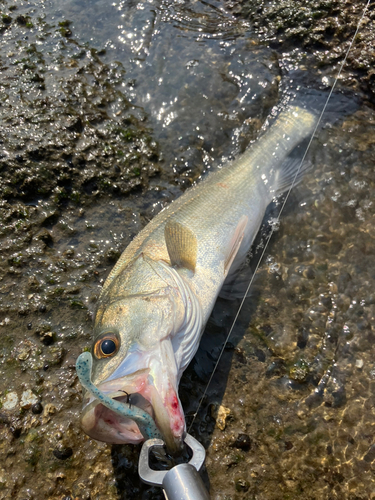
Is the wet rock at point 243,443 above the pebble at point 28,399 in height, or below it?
below

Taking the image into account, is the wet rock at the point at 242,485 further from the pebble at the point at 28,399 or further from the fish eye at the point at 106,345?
the pebble at the point at 28,399

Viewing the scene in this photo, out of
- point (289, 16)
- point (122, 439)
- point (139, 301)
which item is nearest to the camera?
point (122, 439)

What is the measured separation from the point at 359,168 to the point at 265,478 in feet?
10.6

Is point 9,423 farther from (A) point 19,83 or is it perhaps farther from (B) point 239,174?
(A) point 19,83

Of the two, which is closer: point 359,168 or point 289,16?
point 359,168

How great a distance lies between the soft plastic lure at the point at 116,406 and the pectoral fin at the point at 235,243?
1.46 meters

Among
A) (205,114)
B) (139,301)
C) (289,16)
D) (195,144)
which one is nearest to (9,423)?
(139,301)

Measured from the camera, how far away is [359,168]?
3994mm

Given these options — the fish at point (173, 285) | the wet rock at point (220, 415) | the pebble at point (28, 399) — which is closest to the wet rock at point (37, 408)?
the pebble at point (28, 399)

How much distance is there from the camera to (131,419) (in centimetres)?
210

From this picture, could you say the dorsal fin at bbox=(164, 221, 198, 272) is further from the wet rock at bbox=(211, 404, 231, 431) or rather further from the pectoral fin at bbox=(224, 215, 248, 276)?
the wet rock at bbox=(211, 404, 231, 431)

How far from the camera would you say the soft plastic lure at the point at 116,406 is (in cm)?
188

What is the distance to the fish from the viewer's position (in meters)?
2.18

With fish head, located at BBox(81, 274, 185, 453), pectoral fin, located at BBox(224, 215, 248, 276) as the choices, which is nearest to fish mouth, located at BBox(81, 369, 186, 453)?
fish head, located at BBox(81, 274, 185, 453)
